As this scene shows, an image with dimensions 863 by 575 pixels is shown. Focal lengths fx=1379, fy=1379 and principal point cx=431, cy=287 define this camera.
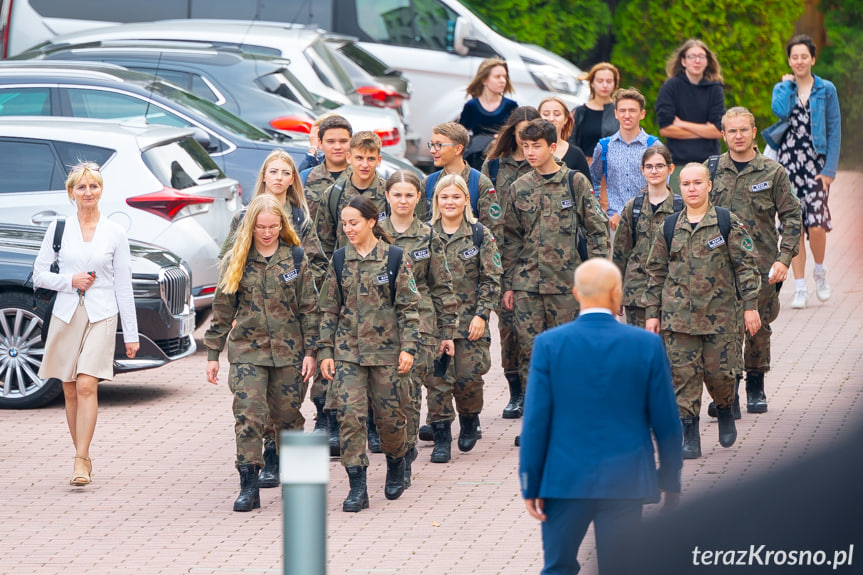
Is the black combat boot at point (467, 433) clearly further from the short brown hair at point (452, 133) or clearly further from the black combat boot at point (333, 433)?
the short brown hair at point (452, 133)

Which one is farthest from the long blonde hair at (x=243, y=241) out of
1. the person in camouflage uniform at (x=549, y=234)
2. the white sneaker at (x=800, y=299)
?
the white sneaker at (x=800, y=299)

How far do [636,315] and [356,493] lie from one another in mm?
2444

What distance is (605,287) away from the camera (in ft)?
13.9

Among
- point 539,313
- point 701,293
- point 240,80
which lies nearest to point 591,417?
point 701,293

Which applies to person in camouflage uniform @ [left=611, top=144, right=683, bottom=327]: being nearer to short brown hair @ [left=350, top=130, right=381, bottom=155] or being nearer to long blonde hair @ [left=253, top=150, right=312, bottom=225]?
short brown hair @ [left=350, top=130, right=381, bottom=155]

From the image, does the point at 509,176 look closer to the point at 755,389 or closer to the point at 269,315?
the point at 755,389

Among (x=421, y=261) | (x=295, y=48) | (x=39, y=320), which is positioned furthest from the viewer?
(x=295, y=48)

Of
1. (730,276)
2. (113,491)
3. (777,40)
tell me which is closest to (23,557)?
(113,491)

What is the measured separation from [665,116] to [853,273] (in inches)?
428

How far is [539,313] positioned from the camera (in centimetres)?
858

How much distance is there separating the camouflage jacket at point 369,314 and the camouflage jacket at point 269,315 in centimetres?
12

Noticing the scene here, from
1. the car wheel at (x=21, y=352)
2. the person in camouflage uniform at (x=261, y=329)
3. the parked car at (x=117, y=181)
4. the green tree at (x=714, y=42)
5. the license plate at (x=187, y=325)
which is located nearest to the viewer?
the person in camouflage uniform at (x=261, y=329)

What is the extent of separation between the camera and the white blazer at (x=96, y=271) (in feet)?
24.8

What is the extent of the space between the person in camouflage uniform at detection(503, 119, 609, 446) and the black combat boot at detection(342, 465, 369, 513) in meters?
1.84
